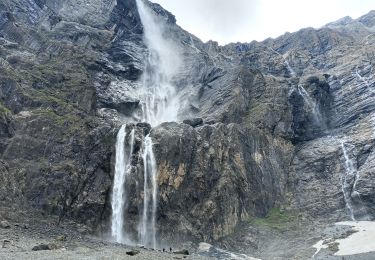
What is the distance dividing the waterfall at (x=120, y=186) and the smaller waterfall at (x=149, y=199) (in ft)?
7.57

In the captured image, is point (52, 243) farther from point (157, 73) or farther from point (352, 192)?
point (157, 73)

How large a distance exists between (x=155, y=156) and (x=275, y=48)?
92.6 metres

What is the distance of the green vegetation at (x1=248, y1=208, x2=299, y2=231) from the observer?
64875 millimetres

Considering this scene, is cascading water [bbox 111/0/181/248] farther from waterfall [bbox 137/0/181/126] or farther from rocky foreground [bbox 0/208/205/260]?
rocky foreground [bbox 0/208/205/260]

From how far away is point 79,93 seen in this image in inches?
3063

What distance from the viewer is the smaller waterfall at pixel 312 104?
294ft

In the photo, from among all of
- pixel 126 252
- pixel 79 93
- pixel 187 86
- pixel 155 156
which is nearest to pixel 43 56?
pixel 79 93

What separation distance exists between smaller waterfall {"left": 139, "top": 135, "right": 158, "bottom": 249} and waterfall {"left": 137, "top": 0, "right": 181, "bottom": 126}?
77.1ft

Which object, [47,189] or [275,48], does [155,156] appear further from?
[275,48]

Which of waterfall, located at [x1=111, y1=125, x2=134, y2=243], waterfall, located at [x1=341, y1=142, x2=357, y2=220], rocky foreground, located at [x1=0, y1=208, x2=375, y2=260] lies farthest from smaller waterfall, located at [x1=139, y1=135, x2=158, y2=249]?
waterfall, located at [x1=341, y1=142, x2=357, y2=220]

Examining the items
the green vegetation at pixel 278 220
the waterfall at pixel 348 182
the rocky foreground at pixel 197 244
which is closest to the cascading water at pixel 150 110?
the rocky foreground at pixel 197 244

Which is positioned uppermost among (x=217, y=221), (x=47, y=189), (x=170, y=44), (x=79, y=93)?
(x=170, y=44)

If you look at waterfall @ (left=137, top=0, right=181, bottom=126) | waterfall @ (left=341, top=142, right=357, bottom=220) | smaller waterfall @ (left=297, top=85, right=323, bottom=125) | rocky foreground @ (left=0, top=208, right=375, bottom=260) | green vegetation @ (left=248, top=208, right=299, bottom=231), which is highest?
→ waterfall @ (left=137, top=0, right=181, bottom=126)

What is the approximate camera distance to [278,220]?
67.4m
